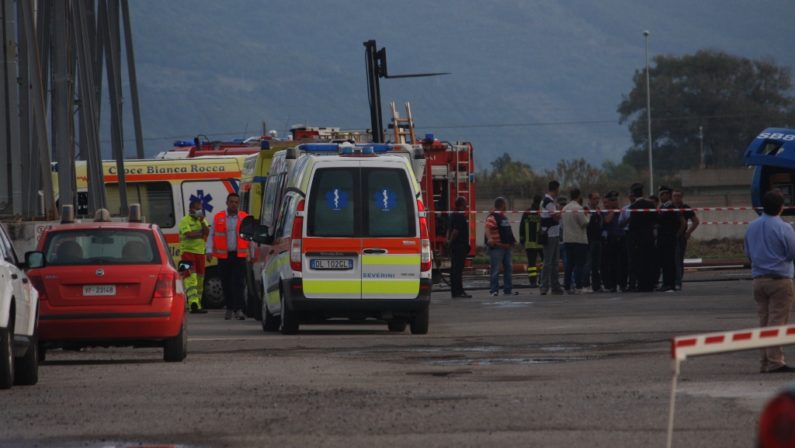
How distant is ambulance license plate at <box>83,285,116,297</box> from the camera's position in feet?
57.9

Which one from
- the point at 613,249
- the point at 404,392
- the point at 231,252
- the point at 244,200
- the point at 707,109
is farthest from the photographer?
the point at 707,109

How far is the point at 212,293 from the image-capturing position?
31.0 m

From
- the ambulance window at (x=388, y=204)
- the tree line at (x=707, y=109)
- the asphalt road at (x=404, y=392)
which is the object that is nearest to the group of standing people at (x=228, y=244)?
the asphalt road at (x=404, y=392)

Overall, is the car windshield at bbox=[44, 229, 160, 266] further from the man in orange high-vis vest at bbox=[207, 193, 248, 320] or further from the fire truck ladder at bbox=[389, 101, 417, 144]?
the fire truck ladder at bbox=[389, 101, 417, 144]

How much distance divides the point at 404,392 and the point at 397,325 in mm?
9125

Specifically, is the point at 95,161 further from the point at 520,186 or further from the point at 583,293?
the point at 520,186

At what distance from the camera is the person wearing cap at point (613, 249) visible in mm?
32938

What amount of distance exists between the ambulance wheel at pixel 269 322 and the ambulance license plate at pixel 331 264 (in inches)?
71.7

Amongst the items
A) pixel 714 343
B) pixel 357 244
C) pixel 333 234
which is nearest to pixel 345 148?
pixel 333 234

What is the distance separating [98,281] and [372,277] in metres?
4.63

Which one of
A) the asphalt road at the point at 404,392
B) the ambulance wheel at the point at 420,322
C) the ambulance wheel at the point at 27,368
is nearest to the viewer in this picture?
the asphalt road at the point at 404,392

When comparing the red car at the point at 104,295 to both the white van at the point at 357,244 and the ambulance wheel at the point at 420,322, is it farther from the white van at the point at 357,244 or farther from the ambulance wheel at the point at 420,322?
the ambulance wheel at the point at 420,322

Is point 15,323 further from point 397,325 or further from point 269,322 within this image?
point 397,325

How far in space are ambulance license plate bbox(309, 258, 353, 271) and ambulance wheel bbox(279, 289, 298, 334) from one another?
59cm
